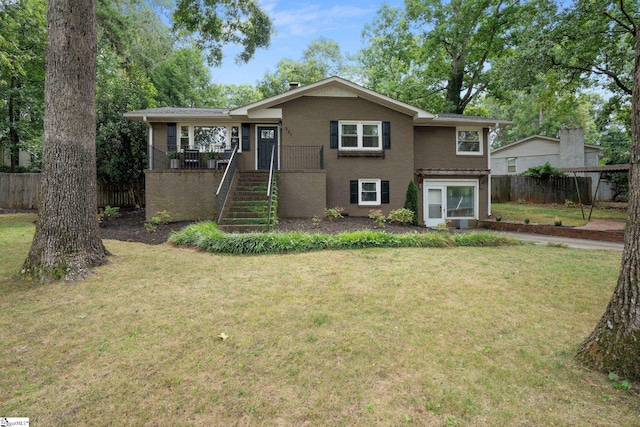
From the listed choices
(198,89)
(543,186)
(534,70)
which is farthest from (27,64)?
(543,186)

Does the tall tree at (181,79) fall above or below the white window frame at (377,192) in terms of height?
above

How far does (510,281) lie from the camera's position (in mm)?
5086

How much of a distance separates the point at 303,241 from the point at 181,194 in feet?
20.7

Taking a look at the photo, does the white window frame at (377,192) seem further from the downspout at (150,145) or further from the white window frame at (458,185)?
the downspout at (150,145)

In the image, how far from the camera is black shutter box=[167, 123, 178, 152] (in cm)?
1353

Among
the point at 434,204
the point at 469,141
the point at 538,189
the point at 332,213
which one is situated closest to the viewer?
the point at 332,213

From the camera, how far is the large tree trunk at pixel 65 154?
16.4 feet

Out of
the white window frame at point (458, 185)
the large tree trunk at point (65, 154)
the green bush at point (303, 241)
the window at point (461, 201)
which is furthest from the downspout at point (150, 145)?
the window at point (461, 201)

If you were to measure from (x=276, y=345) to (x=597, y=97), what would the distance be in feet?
157

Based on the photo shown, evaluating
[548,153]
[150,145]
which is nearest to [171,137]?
[150,145]

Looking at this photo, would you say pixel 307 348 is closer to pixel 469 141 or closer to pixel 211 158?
pixel 211 158

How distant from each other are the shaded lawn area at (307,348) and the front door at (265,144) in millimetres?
8675

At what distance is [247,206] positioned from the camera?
10477 mm

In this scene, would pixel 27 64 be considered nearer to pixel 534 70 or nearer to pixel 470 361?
pixel 470 361
